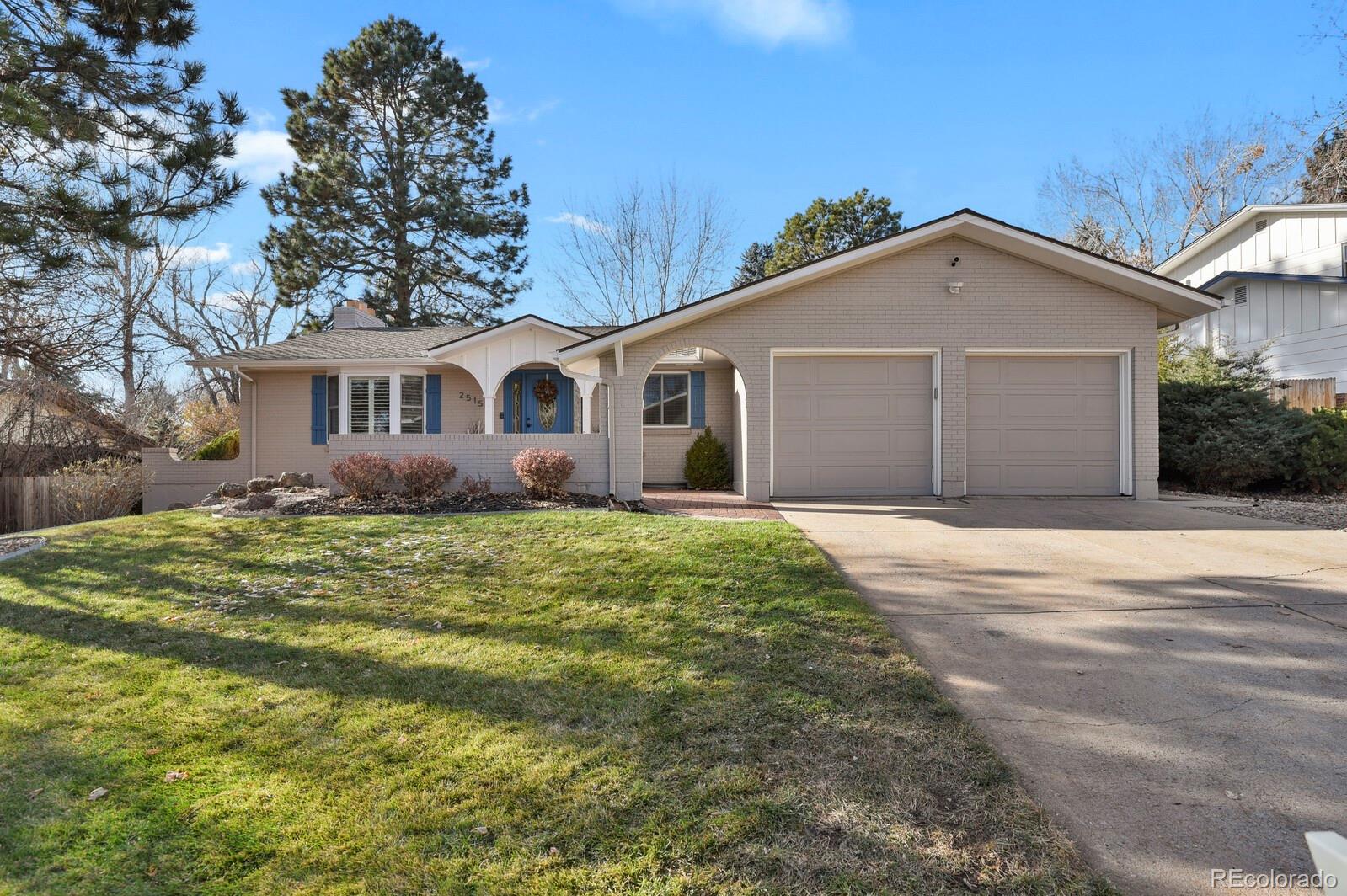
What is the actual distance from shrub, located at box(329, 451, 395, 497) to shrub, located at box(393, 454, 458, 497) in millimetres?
199

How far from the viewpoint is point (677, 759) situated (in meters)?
2.97

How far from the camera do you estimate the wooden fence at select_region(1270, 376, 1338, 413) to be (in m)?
14.1

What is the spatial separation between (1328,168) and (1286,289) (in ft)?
11.6

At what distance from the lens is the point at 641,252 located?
2389cm

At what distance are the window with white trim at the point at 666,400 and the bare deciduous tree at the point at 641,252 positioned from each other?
30.6ft

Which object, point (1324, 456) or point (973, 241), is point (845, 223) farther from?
point (1324, 456)

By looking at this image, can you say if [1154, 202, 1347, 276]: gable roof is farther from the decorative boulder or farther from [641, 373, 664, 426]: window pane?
the decorative boulder

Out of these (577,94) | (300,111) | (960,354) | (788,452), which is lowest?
(788,452)

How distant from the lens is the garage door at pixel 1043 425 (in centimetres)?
1112

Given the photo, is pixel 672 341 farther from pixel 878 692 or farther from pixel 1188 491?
pixel 1188 491

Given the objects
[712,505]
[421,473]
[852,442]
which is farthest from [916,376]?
[421,473]

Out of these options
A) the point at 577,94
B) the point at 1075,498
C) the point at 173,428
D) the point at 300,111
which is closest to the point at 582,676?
the point at 1075,498

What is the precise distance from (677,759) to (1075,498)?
10.2m

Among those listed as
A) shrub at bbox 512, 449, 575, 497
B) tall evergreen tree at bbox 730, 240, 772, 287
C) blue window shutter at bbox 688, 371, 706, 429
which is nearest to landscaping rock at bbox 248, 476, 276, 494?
shrub at bbox 512, 449, 575, 497
